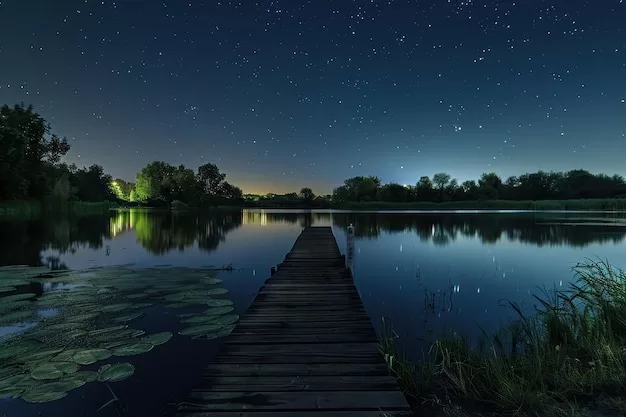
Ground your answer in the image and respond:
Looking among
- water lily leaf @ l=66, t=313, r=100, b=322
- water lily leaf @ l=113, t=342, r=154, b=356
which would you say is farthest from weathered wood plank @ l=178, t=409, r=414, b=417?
water lily leaf @ l=66, t=313, r=100, b=322

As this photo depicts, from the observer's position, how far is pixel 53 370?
4.85 meters

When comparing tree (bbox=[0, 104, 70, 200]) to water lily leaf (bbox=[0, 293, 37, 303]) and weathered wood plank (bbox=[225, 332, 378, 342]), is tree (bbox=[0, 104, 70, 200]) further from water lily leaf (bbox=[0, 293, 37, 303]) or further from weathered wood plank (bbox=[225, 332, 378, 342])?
weathered wood plank (bbox=[225, 332, 378, 342])

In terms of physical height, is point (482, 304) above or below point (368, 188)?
below

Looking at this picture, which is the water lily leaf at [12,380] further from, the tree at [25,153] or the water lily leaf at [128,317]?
the tree at [25,153]

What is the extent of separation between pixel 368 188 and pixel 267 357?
110m

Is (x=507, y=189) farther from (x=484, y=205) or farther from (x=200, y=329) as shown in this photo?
(x=200, y=329)

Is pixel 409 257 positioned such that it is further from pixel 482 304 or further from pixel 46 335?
pixel 46 335

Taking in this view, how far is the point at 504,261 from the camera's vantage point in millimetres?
16891

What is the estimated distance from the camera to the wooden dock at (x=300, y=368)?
334cm

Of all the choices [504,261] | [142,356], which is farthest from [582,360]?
[504,261]

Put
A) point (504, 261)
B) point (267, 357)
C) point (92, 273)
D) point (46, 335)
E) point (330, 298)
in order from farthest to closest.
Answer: point (504, 261) < point (92, 273) < point (330, 298) < point (46, 335) < point (267, 357)

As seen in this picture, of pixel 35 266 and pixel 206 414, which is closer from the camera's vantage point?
pixel 206 414

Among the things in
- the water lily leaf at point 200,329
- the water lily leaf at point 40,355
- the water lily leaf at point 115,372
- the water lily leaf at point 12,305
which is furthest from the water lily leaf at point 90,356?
the water lily leaf at point 12,305

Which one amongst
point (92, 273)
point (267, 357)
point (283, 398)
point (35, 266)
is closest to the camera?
point (283, 398)
